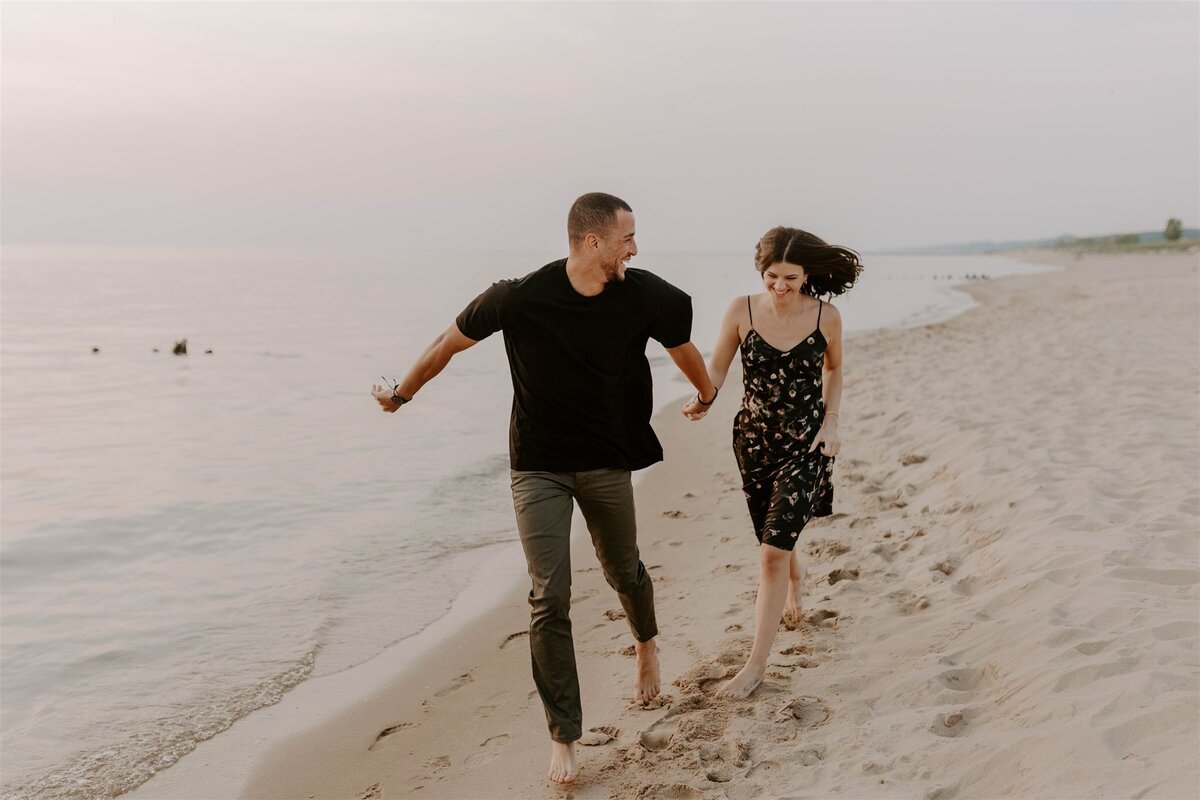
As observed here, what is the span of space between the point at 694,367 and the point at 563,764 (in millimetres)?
1694

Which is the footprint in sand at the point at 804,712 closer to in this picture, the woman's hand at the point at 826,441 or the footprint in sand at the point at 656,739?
the footprint in sand at the point at 656,739

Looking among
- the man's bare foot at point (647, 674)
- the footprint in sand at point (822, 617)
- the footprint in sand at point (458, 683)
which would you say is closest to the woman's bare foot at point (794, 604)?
the footprint in sand at point (822, 617)

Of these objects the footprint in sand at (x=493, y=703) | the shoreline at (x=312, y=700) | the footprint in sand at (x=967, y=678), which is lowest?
the shoreline at (x=312, y=700)

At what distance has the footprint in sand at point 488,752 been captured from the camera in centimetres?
379

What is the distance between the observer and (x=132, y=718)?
469 cm

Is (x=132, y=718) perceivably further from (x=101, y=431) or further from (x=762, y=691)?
(x=101, y=431)

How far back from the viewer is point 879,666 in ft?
13.1

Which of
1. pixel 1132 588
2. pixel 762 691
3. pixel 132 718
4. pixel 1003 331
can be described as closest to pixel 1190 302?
pixel 1003 331

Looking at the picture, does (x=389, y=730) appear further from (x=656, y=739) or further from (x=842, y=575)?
(x=842, y=575)

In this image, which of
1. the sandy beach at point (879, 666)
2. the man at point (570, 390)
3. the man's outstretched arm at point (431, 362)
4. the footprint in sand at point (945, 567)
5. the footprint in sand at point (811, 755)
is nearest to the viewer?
the sandy beach at point (879, 666)

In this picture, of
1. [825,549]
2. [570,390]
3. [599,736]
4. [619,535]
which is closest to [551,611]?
[619,535]

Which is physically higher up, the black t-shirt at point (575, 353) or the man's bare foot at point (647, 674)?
the black t-shirt at point (575, 353)

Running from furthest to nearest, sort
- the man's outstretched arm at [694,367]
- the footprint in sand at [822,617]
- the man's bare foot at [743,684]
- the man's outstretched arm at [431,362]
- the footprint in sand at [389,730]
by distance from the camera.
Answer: the footprint in sand at [822,617] → the footprint in sand at [389,730] → the man's bare foot at [743,684] → the man's outstretched arm at [694,367] → the man's outstretched arm at [431,362]

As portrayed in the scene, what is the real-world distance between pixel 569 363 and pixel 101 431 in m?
12.3
